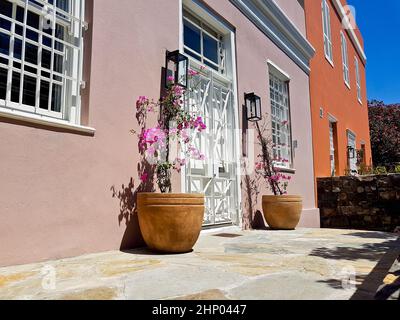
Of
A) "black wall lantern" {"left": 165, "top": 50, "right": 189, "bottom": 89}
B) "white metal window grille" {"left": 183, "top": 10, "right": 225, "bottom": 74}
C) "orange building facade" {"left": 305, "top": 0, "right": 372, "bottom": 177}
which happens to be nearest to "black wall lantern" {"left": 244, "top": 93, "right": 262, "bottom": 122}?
"white metal window grille" {"left": 183, "top": 10, "right": 225, "bottom": 74}

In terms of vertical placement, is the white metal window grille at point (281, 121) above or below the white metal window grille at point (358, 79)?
below

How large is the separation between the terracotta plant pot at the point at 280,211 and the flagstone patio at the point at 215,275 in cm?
190

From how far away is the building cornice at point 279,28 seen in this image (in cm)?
605

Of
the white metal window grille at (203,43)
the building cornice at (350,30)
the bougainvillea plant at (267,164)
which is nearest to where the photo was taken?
the white metal window grille at (203,43)

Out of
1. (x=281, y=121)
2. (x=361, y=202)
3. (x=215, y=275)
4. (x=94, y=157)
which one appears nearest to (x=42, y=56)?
(x=94, y=157)

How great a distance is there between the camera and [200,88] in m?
4.82

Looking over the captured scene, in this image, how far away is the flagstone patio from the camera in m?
1.81

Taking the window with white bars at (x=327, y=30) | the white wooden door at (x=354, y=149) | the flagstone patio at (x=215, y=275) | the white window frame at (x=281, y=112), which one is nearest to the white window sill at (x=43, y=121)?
the flagstone patio at (x=215, y=275)

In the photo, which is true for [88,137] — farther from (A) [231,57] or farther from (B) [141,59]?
(A) [231,57]

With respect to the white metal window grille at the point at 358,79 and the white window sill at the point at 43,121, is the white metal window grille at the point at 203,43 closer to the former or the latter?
the white window sill at the point at 43,121

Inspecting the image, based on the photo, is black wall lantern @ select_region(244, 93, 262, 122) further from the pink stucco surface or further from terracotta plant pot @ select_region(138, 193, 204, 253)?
terracotta plant pot @ select_region(138, 193, 204, 253)

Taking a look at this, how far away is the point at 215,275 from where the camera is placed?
2240 millimetres

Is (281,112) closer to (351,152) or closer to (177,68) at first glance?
(177,68)

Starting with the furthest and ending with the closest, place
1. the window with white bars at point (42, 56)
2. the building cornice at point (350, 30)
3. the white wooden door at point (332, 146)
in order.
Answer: the building cornice at point (350, 30), the white wooden door at point (332, 146), the window with white bars at point (42, 56)
